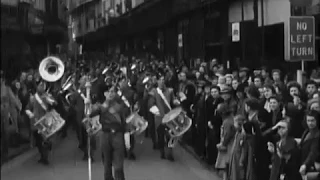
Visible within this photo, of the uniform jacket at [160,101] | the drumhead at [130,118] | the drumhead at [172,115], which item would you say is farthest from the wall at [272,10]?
the drumhead at [130,118]

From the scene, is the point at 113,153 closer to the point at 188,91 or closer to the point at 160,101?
the point at 160,101

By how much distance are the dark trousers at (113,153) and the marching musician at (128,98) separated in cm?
11

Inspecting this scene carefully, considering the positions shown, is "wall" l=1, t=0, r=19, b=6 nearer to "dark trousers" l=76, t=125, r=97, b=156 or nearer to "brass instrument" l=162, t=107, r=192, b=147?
"dark trousers" l=76, t=125, r=97, b=156

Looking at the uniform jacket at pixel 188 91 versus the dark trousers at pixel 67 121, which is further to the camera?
the uniform jacket at pixel 188 91

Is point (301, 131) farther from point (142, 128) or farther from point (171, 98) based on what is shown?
point (171, 98)

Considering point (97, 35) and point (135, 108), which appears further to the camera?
point (135, 108)

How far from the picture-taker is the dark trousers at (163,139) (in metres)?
8.25

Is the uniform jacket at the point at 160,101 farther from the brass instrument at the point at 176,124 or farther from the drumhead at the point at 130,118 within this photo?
the drumhead at the point at 130,118

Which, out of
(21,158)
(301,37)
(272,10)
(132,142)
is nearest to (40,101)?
(21,158)

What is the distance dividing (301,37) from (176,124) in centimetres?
193

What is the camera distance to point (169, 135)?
8805 millimetres

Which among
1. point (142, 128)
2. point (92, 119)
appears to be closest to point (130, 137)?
point (142, 128)

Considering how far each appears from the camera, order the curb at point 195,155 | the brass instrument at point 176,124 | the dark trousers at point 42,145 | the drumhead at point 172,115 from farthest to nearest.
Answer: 1. the curb at point 195,155
2. the drumhead at point 172,115
3. the brass instrument at point 176,124
4. the dark trousers at point 42,145

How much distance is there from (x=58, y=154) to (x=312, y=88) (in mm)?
3384
